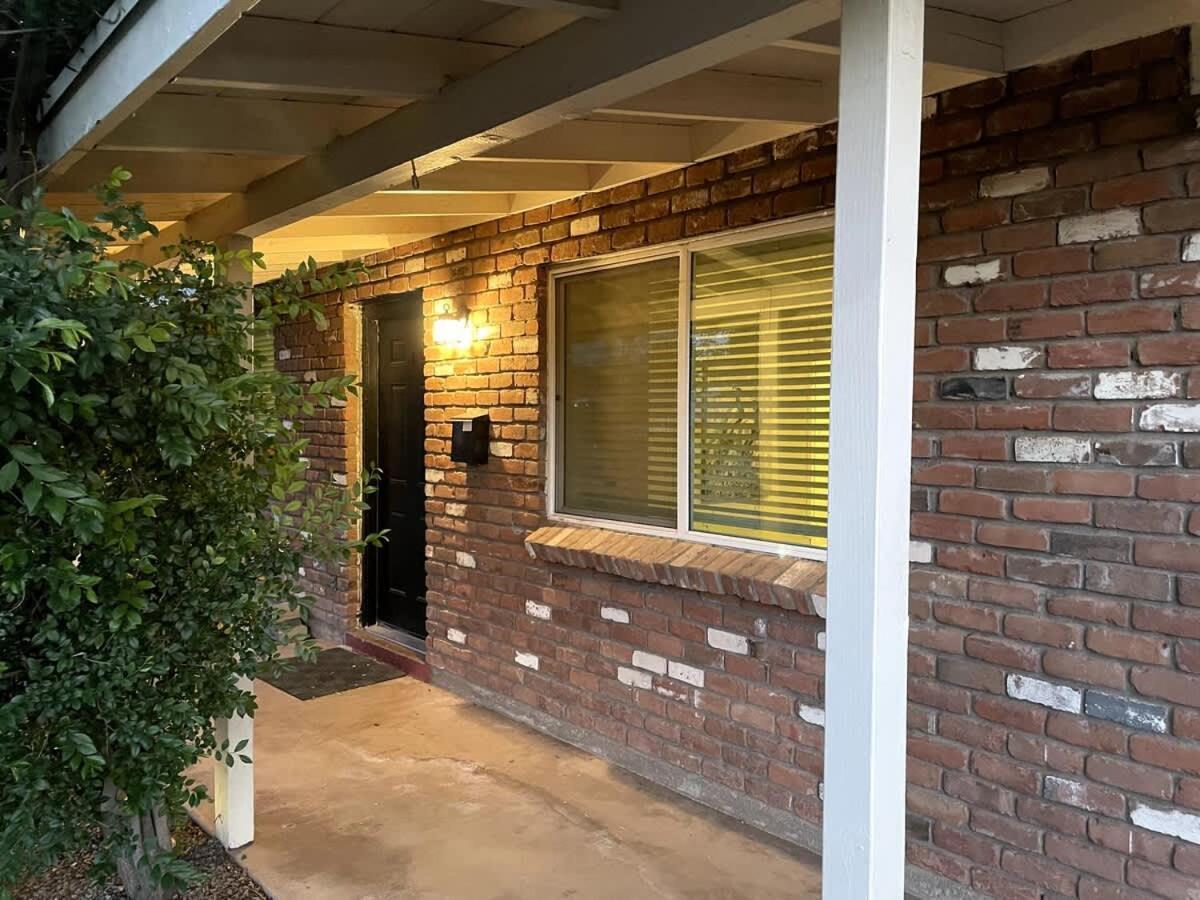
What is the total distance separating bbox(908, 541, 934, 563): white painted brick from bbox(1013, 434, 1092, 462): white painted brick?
1.24ft

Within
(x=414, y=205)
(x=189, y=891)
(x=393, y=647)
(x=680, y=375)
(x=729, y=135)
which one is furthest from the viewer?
(x=393, y=647)

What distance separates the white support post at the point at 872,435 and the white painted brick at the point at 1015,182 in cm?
125


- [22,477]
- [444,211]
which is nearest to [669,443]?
[444,211]

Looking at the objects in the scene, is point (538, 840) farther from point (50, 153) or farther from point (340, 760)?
point (50, 153)

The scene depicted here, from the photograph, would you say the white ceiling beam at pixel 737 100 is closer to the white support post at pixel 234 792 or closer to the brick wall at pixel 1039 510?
the brick wall at pixel 1039 510

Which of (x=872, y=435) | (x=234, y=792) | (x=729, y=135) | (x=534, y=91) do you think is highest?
(x=729, y=135)

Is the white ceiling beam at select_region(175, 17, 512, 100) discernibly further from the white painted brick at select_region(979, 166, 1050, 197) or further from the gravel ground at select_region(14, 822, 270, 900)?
the gravel ground at select_region(14, 822, 270, 900)

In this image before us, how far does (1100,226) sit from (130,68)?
7.98ft

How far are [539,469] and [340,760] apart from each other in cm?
157

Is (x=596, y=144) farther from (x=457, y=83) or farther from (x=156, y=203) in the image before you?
(x=156, y=203)

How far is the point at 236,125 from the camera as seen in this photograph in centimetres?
280

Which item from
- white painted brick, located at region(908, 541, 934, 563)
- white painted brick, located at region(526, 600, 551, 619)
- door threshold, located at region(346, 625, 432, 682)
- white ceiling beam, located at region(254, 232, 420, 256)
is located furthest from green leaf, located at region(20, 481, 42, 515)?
door threshold, located at region(346, 625, 432, 682)

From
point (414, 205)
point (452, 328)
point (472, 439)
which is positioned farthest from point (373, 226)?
point (472, 439)

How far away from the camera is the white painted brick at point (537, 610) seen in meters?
4.18
